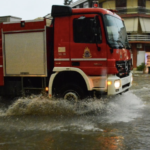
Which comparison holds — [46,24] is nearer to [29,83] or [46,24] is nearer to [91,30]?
[91,30]

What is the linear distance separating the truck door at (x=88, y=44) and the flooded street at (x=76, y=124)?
1.00 meters

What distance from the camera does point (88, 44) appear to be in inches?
281

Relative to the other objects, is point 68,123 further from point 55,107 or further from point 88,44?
point 88,44

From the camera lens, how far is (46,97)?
7.71 metres

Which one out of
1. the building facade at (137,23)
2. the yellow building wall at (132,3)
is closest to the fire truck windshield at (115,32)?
the building facade at (137,23)

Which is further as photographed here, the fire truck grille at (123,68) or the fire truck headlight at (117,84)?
the fire truck grille at (123,68)

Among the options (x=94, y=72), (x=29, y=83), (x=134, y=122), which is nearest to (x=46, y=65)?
(x=29, y=83)

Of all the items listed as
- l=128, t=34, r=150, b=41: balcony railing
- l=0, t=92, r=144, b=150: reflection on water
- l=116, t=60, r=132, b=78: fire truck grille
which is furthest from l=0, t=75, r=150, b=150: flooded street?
l=128, t=34, r=150, b=41: balcony railing

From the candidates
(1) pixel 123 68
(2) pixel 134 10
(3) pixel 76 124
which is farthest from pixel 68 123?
(2) pixel 134 10

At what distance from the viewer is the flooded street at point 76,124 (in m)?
4.78

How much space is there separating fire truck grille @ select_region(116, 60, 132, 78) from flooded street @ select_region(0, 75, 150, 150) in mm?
922

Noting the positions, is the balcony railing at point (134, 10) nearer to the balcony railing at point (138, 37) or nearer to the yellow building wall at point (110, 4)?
the yellow building wall at point (110, 4)

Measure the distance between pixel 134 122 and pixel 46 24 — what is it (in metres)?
3.58

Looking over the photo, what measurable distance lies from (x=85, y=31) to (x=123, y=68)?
154cm
